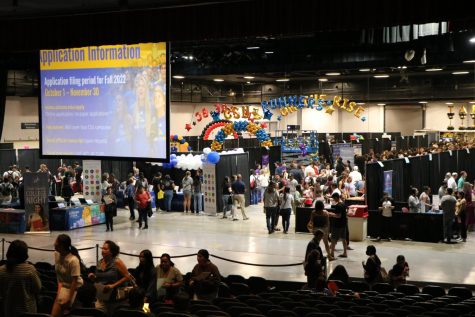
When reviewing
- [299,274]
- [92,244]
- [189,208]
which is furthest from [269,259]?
[189,208]

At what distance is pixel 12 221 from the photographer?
17.7 meters

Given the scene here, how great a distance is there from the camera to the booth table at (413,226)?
15.5 metres

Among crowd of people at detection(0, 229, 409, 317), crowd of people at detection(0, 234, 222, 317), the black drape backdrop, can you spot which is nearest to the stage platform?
the black drape backdrop

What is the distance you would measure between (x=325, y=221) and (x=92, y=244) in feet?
20.7

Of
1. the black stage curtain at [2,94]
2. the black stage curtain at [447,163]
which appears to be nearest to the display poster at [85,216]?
the black stage curtain at [2,94]

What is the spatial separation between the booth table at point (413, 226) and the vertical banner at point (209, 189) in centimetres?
612

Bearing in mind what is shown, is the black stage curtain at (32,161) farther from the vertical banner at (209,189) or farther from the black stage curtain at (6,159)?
the vertical banner at (209,189)

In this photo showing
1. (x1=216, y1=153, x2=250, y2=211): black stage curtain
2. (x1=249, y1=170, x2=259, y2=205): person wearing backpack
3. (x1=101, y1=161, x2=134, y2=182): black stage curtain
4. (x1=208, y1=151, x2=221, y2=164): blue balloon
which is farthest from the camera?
(x1=101, y1=161, x2=134, y2=182): black stage curtain

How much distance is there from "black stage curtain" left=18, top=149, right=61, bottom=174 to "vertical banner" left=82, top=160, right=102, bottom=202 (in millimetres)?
8541

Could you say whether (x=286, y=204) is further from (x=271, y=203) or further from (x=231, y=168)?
(x=231, y=168)

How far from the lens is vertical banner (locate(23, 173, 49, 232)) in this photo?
1730 cm

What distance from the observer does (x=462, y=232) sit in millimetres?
15750

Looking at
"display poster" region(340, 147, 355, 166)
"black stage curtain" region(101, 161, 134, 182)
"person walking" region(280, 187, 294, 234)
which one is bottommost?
"person walking" region(280, 187, 294, 234)

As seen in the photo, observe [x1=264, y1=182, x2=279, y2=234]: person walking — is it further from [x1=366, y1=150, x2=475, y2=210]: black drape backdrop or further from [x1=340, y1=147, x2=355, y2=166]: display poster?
[x1=340, y1=147, x2=355, y2=166]: display poster
